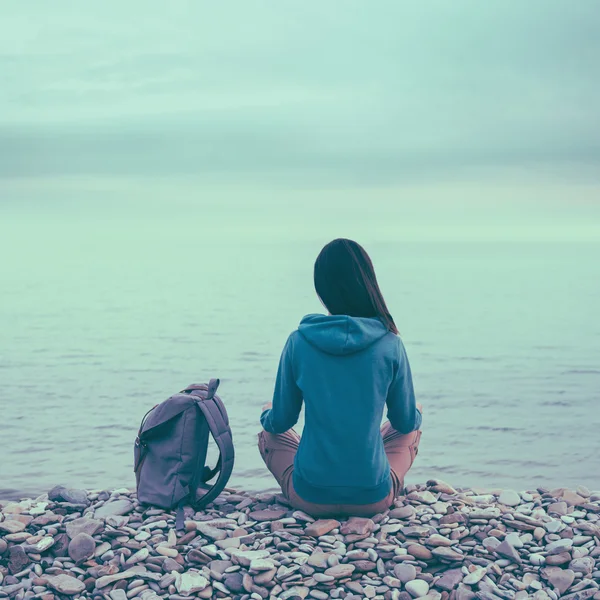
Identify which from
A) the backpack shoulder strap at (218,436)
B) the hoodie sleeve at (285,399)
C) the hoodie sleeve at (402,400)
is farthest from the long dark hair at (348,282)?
the backpack shoulder strap at (218,436)

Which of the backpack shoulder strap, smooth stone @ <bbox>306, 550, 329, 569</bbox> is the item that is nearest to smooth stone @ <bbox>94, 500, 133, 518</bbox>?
the backpack shoulder strap

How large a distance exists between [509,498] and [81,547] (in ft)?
8.80

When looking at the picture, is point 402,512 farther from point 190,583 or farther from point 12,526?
point 12,526

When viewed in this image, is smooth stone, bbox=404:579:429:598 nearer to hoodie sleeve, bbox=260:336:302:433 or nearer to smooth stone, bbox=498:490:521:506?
hoodie sleeve, bbox=260:336:302:433

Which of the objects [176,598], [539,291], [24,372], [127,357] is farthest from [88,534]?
[539,291]

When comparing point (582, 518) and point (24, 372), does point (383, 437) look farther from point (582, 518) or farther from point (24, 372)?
point (24, 372)

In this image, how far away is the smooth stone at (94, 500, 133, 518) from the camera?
187 inches

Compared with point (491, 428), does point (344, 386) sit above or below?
above

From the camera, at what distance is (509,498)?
5078 millimetres

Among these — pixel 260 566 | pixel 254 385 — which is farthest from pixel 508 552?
pixel 254 385

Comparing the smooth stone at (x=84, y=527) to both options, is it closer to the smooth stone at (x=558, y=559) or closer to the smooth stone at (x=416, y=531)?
the smooth stone at (x=416, y=531)

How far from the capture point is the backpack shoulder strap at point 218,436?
4.84 metres

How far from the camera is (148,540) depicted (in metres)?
4.37

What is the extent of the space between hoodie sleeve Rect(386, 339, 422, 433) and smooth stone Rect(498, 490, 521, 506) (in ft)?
2.69
